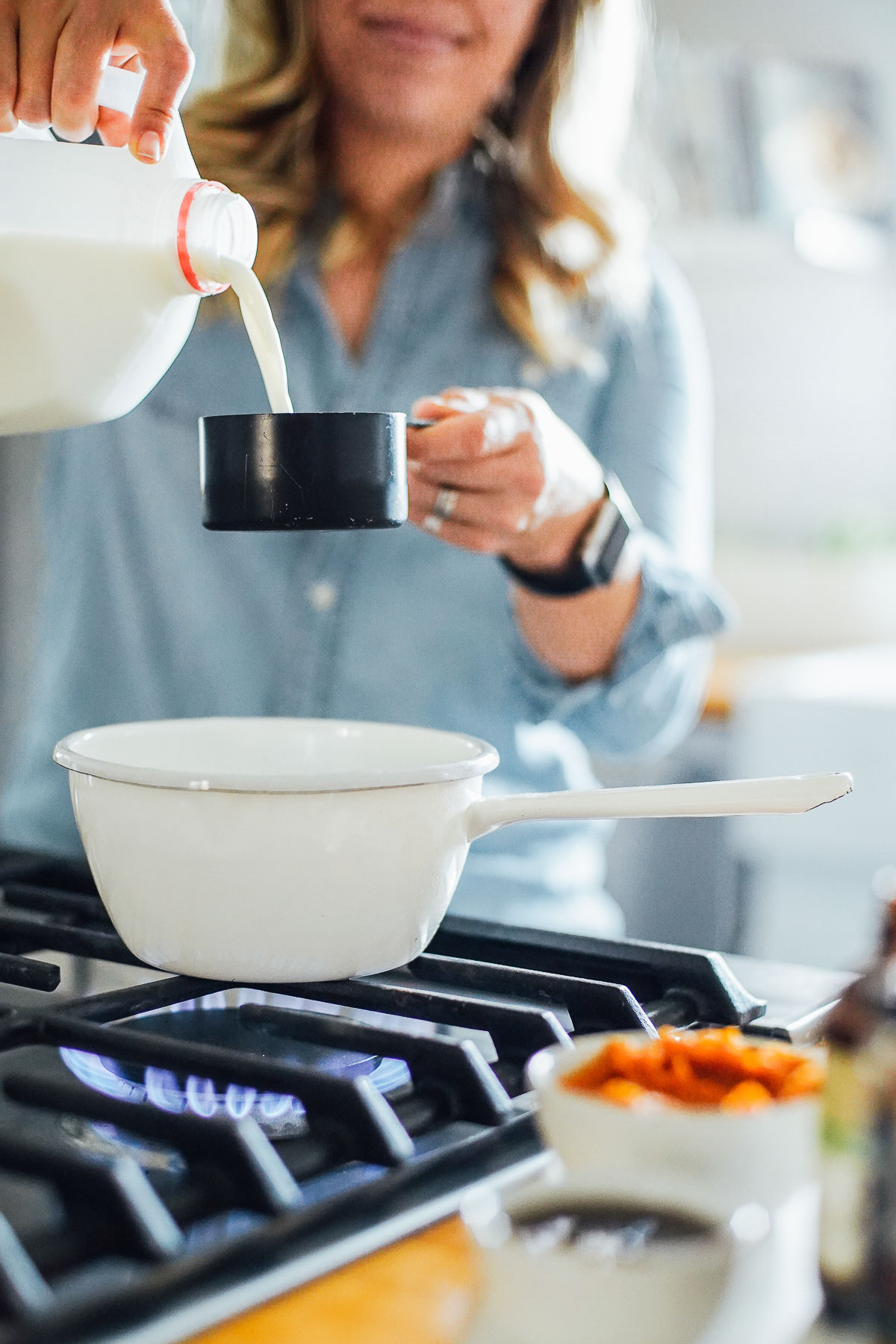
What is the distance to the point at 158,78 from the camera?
2.19 ft

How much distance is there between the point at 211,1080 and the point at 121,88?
513 millimetres

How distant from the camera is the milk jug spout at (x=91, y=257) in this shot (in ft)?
1.96

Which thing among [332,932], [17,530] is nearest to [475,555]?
[332,932]

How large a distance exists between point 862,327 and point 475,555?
5.35ft

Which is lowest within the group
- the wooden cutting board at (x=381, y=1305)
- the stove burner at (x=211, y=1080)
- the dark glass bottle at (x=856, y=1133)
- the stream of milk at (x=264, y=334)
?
the stove burner at (x=211, y=1080)

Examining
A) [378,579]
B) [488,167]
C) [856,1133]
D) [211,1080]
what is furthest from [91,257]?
[488,167]

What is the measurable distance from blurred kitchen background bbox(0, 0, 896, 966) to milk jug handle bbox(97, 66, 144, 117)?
1.03 metres

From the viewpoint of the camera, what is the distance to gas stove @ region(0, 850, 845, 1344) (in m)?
0.36

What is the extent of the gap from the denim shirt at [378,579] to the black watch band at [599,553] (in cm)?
16

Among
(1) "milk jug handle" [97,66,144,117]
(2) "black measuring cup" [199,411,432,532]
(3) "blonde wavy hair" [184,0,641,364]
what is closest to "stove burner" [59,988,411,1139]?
(2) "black measuring cup" [199,411,432,532]

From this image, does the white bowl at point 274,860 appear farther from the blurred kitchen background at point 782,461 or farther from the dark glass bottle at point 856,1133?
the blurred kitchen background at point 782,461

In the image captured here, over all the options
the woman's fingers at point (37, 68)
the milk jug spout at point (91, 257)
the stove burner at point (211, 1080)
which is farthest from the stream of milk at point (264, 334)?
the stove burner at point (211, 1080)

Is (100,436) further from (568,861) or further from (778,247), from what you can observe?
(778,247)

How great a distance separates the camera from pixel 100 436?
1226 millimetres
